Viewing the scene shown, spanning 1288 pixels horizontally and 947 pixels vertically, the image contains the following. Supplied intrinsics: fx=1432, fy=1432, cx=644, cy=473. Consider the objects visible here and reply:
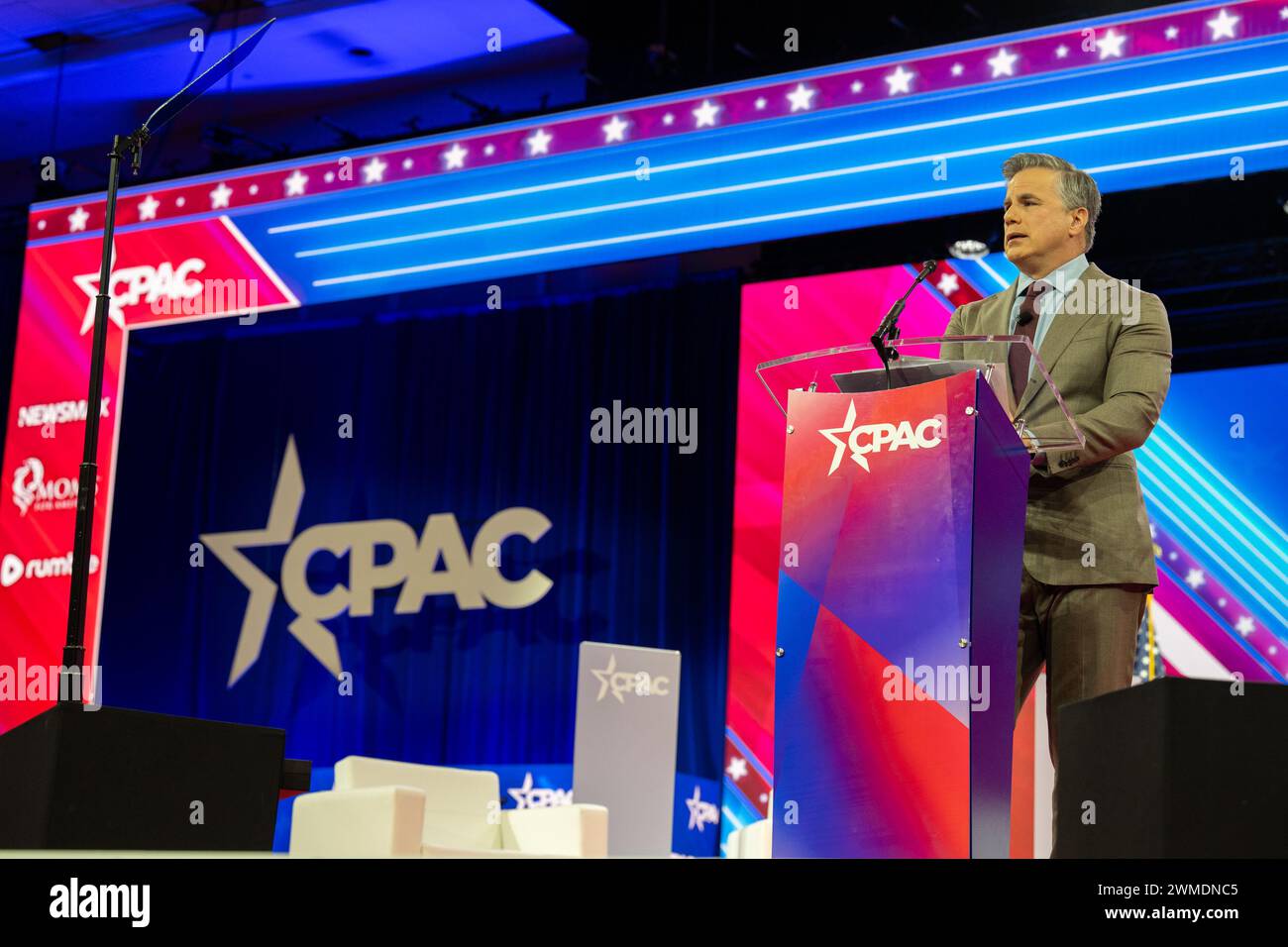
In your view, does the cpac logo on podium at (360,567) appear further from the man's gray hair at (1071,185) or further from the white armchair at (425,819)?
the man's gray hair at (1071,185)

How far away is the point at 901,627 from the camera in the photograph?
2.25 m

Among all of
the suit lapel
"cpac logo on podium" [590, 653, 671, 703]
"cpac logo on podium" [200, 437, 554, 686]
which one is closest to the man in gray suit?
the suit lapel

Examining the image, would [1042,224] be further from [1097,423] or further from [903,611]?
[903,611]

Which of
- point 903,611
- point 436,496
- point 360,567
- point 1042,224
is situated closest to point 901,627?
point 903,611

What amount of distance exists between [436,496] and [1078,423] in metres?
5.56

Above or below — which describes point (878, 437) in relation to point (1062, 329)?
below

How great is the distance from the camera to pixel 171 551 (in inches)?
327

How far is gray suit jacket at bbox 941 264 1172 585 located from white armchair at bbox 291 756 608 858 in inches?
80.1

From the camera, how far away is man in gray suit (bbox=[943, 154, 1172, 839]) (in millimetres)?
2500

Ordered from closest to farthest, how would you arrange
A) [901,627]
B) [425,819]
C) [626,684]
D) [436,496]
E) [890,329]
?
[901,627]
[890,329]
[425,819]
[626,684]
[436,496]

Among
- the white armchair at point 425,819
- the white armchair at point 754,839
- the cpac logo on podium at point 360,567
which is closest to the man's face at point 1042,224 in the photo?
the white armchair at point 425,819

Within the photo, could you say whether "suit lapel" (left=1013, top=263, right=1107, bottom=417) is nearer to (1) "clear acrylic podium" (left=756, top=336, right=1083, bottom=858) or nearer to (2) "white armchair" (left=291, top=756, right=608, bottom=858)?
(1) "clear acrylic podium" (left=756, top=336, right=1083, bottom=858)

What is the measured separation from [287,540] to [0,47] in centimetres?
325

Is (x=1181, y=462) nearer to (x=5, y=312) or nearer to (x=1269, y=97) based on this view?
(x=1269, y=97)
